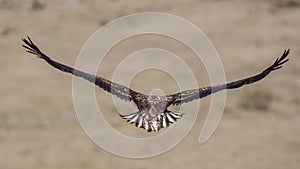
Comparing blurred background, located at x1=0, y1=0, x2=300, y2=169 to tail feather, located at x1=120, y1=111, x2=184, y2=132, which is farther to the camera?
blurred background, located at x1=0, y1=0, x2=300, y2=169

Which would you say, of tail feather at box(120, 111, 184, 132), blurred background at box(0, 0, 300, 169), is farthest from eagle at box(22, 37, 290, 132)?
blurred background at box(0, 0, 300, 169)

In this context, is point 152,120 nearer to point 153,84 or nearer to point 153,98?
point 153,98

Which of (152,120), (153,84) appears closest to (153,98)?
(152,120)

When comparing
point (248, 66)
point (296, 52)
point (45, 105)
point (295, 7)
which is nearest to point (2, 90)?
point (45, 105)

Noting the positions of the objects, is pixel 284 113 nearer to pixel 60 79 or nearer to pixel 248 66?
pixel 248 66

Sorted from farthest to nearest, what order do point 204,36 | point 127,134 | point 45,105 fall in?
point 204,36 < point 45,105 < point 127,134

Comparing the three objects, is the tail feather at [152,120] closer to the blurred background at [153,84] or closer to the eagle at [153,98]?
the eagle at [153,98]

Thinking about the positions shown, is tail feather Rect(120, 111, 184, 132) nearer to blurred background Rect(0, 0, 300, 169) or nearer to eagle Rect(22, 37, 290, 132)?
eagle Rect(22, 37, 290, 132)

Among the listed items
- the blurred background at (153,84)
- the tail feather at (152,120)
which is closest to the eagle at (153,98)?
the tail feather at (152,120)
